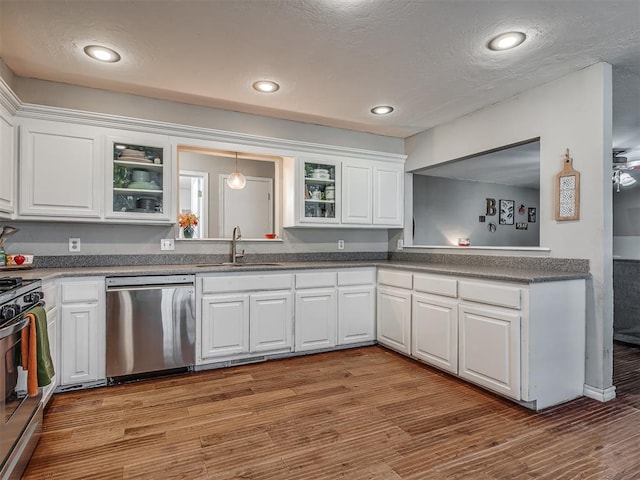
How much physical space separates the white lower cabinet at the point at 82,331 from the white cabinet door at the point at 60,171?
A: 0.64 metres

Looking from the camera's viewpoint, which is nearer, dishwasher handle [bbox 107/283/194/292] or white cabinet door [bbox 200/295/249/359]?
dishwasher handle [bbox 107/283/194/292]

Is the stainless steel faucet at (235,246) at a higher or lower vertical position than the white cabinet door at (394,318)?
higher

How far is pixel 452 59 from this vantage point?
8.53 ft

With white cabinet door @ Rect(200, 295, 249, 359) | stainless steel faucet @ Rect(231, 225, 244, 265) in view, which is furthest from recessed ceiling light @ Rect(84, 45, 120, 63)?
white cabinet door @ Rect(200, 295, 249, 359)

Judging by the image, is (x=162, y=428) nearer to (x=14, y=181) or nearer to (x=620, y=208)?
(x=14, y=181)

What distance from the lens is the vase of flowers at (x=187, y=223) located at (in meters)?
3.62

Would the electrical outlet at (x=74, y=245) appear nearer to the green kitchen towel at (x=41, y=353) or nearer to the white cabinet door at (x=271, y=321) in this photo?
the green kitchen towel at (x=41, y=353)

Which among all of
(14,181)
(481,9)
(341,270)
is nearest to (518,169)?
(341,270)

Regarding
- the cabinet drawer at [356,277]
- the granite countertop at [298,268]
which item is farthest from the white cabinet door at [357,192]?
the granite countertop at [298,268]

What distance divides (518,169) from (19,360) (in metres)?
6.69

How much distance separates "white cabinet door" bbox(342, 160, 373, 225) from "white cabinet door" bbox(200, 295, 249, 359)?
1.50 meters

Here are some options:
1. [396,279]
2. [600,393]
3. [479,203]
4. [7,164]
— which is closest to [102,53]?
[7,164]

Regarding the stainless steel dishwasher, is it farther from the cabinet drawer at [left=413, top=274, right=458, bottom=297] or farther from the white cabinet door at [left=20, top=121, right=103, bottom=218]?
the cabinet drawer at [left=413, top=274, right=458, bottom=297]

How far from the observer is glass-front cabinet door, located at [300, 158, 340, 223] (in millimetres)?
3936
